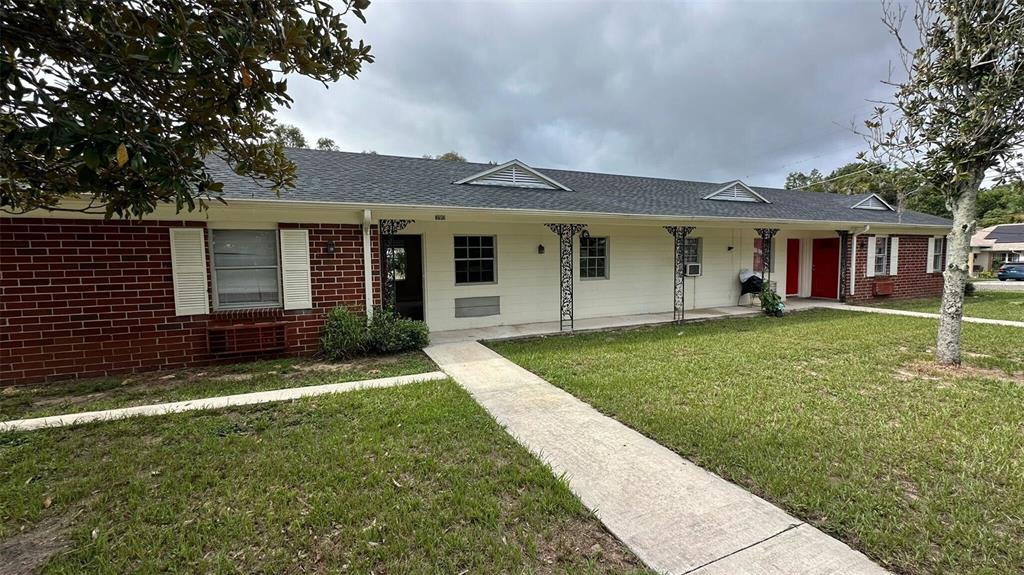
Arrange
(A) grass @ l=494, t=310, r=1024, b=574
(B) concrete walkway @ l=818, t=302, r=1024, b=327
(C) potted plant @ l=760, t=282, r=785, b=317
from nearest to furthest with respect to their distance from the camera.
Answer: (A) grass @ l=494, t=310, r=1024, b=574, (B) concrete walkway @ l=818, t=302, r=1024, b=327, (C) potted plant @ l=760, t=282, r=785, b=317

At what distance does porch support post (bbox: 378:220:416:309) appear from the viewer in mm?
7887

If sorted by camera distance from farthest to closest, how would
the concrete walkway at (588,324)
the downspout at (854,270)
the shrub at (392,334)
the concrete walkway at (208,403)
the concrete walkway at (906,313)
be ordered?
the downspout at (854,270) < the concrete walkway at (906,313) < the concrete walkway at (588,324) < the shrub at (392,334) < the concrete walkway at (208,403)

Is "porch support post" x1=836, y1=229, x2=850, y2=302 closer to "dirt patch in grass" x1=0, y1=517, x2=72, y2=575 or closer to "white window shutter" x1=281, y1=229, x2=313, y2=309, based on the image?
"white window shutter" x1=281, y1=229, x2=313, y2=309

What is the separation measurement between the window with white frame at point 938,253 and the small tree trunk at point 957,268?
11.8m

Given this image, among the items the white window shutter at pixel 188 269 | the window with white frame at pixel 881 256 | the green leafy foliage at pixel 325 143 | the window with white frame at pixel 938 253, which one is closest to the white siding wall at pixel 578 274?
the window with white frame at pixel 881 256

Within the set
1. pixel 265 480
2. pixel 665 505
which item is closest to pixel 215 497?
pixel 265 480

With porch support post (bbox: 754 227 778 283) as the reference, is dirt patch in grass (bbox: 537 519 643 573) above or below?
below

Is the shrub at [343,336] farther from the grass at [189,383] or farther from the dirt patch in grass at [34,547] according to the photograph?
the dirt patch in grass at [34,547]

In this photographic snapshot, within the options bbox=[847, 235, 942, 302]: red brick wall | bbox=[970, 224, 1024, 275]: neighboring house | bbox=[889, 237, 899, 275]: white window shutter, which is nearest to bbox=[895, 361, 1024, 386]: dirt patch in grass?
bbox=[847, 235, 942, 302]: red brick wall

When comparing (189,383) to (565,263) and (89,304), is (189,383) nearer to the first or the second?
(89,304)

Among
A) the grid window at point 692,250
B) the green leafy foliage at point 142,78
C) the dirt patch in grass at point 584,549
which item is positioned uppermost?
the green leafy foliage at point 142,78

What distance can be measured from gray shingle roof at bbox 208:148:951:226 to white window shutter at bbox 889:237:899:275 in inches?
27.6

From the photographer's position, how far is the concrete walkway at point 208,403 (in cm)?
434

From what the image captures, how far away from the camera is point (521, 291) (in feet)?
32.9
